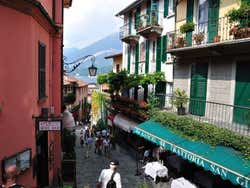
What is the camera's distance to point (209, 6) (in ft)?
45.8

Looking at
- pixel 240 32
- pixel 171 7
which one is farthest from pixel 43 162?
pixel 171 7

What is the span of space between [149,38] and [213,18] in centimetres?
842

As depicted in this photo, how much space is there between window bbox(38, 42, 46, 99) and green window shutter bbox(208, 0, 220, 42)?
23.9 feet

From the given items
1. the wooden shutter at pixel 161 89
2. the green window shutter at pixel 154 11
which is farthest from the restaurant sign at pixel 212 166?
the green window shutter at pixel 154 11

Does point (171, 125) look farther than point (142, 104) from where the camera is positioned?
No

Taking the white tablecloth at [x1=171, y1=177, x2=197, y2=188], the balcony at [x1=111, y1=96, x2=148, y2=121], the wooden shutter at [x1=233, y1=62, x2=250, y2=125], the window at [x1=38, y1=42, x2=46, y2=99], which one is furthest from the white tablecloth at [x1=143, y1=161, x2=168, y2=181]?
the window at [x1=38, y1=42, x2=46, y2=99]

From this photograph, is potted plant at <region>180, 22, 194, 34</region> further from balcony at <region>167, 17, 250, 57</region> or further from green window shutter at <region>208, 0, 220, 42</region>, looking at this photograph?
green window shutter at <region>208, 0, 220, 42</region>

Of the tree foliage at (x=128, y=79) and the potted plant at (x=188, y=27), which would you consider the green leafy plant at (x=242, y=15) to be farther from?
the tree foliage at (x=128, y=79)

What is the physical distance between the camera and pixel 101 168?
58.4ft

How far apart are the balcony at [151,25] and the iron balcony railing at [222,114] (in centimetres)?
618

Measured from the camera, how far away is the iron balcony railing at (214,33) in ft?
35.2

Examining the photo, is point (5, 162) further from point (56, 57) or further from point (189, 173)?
point (189, 173)

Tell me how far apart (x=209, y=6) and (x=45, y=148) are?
31.9ft

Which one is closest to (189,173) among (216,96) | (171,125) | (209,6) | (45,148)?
(171,125)
